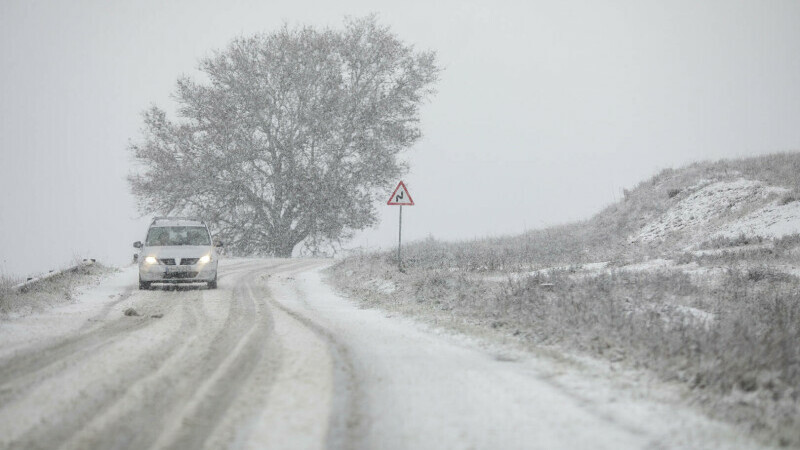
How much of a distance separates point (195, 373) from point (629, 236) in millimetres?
26159

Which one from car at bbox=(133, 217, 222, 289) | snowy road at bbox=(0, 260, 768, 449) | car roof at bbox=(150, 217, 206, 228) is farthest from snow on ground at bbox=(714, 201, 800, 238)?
car roof at bbox=(150, 217, 206, 228)

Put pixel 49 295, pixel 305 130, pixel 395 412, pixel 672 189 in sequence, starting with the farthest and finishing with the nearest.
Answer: pixel 305 130 → pixel 672 189 → pixel 49 295 → pixel 395 412

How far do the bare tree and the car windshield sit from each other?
15.9 m

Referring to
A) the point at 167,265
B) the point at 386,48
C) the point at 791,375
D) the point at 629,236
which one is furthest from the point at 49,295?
the point at 386,48

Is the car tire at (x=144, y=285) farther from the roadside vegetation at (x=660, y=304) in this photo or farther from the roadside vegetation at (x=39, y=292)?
the roadside vegetation at (x=660, y=304)

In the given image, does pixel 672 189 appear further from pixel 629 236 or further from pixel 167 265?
pixel 167 265

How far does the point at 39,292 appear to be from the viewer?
15281mm

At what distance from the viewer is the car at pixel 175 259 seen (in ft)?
59.6

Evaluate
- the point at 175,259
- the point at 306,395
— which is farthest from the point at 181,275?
the point at 306,395

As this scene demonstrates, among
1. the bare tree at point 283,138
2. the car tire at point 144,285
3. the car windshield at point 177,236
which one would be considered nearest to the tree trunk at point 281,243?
the bare tree at point 283,138

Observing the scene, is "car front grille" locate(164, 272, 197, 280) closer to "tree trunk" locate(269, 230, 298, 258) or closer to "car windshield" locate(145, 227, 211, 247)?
"car windshield" locate(145, 227, 211, 247)

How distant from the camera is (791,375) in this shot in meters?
6.38

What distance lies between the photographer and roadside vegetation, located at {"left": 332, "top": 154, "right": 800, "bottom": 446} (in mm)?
6275

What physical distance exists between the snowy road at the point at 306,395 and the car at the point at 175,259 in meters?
7.66
